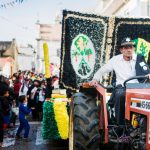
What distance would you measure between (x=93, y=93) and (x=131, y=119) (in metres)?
1.36

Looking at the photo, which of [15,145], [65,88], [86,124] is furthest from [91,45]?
[86,124]

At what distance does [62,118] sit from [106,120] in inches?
156

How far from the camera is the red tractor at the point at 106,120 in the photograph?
18.6 ft

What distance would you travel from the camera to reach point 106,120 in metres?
6.68

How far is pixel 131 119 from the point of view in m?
6.12

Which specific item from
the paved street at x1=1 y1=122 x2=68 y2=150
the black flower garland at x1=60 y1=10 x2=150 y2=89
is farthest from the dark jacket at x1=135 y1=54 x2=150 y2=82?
the black flower garland at x1=60 y1=10 x2=150 y2=89

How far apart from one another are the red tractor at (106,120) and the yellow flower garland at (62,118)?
3.12 m

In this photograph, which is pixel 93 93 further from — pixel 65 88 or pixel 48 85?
pixel 48 85

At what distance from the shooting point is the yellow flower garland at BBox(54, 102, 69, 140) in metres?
10.5

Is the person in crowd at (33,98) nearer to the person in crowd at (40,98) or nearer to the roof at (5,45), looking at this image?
the person in crowd at (40,98)

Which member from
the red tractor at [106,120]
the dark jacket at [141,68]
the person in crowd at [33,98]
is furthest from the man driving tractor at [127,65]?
the person in crowd at [33,98]

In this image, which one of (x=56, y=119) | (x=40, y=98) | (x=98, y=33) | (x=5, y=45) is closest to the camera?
(x=56, y=119)

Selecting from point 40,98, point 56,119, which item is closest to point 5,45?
point 40,98

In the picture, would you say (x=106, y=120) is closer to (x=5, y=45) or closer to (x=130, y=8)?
(x=130, y=8)
